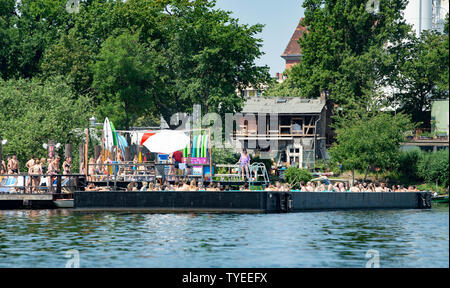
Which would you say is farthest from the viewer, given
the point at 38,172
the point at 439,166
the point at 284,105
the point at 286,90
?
the point at 286,90

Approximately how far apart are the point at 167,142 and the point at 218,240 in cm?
1637

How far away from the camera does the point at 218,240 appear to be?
2747cm

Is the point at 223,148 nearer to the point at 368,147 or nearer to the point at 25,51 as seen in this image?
the point at 368,147

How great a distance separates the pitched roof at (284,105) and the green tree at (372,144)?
11.6 meters

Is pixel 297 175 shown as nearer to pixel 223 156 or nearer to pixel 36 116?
pixel 223 156

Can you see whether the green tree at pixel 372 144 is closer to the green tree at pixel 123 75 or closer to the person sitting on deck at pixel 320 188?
the green tree at pixel 123 75

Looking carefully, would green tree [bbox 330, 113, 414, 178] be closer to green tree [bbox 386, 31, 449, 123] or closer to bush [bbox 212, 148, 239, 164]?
green tree [bbox 386, 31, 449, 123]

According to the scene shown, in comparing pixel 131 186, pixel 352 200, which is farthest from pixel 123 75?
pixel 352 200

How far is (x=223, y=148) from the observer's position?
60.8 m

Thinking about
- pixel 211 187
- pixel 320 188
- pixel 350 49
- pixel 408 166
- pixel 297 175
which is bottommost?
pixel 320 188

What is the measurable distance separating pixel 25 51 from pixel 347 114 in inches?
1161

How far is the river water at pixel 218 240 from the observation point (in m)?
22.0

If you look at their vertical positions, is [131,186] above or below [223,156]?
below
